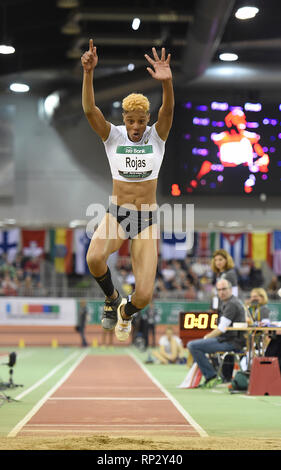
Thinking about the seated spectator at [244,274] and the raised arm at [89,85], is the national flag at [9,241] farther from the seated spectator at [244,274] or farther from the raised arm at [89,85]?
the raised arm at [89,85]

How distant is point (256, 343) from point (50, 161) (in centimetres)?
1510

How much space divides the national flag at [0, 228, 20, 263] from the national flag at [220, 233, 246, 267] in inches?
299

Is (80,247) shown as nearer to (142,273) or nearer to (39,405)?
(39,405)

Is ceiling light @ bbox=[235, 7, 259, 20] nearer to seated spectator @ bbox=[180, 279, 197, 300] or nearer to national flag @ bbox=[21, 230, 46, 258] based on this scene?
national flag @ bbox=[21, 230, 46, 258]

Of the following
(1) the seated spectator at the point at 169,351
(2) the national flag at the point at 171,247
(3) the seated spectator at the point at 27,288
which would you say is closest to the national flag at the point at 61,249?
(3) the seated spectator at the point at 27,288

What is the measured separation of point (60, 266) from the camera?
2925 centimetres

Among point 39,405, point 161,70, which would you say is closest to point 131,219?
point 161,70

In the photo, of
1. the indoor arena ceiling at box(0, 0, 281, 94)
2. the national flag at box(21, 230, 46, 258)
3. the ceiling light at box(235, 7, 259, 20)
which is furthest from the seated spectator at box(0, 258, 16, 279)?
the ceiling light at box(235, 7, 259, 20)

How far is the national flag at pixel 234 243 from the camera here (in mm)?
28562

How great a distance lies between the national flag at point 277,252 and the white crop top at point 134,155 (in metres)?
21.4

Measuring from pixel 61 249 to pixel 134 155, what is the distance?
22391mm

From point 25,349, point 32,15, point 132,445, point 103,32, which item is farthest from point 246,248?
point 132,445

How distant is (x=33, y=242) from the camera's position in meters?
28.9

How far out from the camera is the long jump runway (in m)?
8.59
